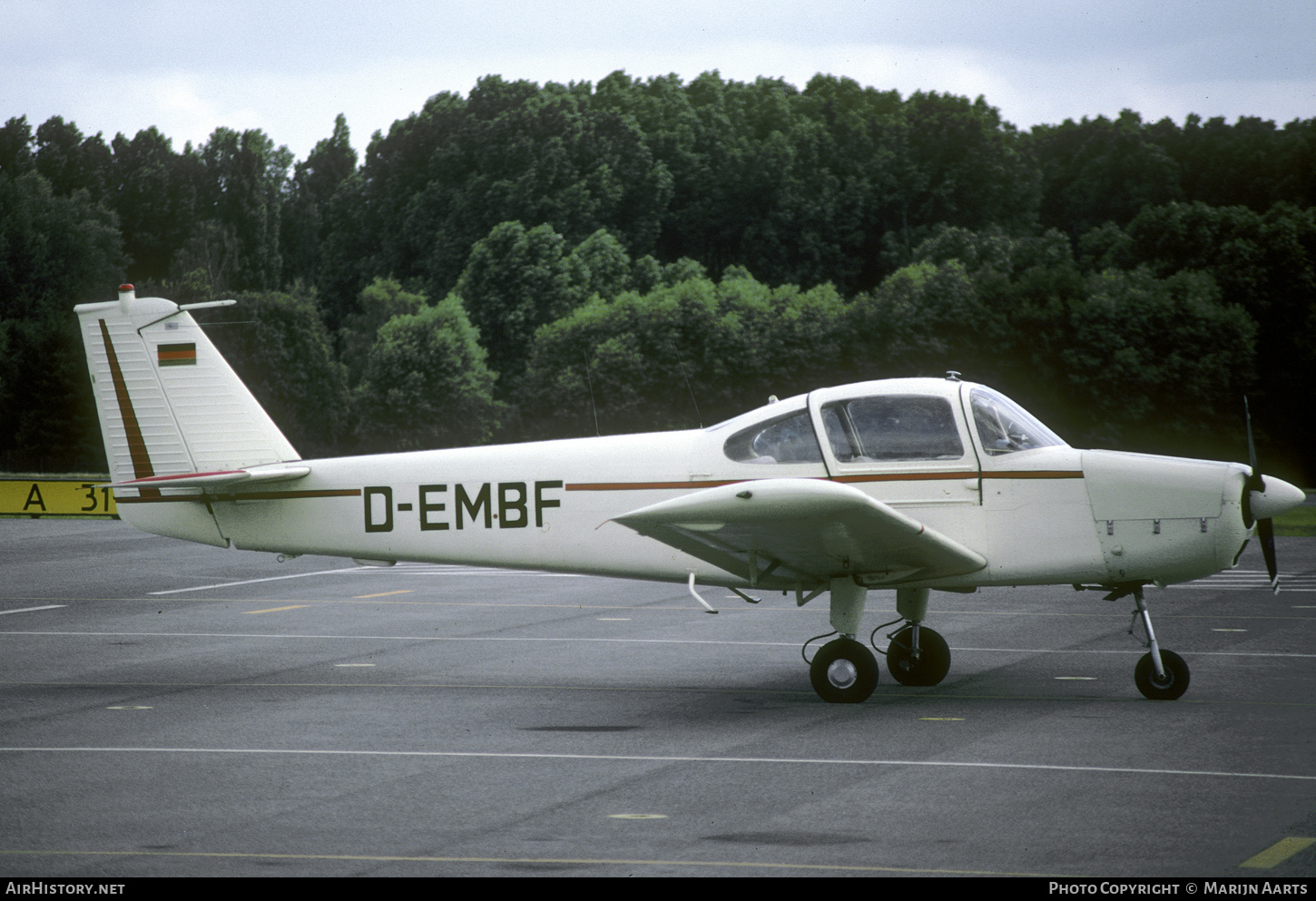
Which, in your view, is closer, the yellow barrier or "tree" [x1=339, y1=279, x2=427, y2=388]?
the yellow barrier

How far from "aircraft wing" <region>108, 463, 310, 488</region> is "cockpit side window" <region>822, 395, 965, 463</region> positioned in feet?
15.0

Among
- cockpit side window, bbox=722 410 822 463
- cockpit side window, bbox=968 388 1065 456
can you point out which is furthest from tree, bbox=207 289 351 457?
cockpit side window, bbox=968 388 1065 456

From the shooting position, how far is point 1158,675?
9500mm

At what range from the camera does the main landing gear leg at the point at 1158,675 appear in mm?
9492

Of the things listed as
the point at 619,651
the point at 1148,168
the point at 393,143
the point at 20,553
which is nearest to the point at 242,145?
the point at 393,143

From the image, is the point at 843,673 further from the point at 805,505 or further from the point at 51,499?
the point at 51,499

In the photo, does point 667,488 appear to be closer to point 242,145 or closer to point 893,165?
point 893,165

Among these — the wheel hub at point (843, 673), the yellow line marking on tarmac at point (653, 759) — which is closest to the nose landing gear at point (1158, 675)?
the wheel hub at point (843, 673)

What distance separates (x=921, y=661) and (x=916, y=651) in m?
0.09

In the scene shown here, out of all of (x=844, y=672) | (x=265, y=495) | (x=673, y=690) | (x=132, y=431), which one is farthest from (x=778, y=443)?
(x=132, y=431)

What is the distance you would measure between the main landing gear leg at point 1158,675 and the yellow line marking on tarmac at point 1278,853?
3457mm

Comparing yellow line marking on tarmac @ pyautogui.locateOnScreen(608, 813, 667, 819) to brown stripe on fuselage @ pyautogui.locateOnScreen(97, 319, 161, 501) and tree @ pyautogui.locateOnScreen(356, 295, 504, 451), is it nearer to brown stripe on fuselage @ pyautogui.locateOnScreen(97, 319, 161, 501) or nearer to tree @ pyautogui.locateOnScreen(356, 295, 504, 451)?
brown stripe on fuselage @ pyautogui.locateOnScreen(97, 319, 161, 501)

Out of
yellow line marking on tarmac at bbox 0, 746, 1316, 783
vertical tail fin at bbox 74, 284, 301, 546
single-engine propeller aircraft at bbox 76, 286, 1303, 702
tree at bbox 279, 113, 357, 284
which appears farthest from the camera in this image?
tree at bbox 279, 113, 357, 284

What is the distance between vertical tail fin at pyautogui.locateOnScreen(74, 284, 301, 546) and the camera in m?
11.5
